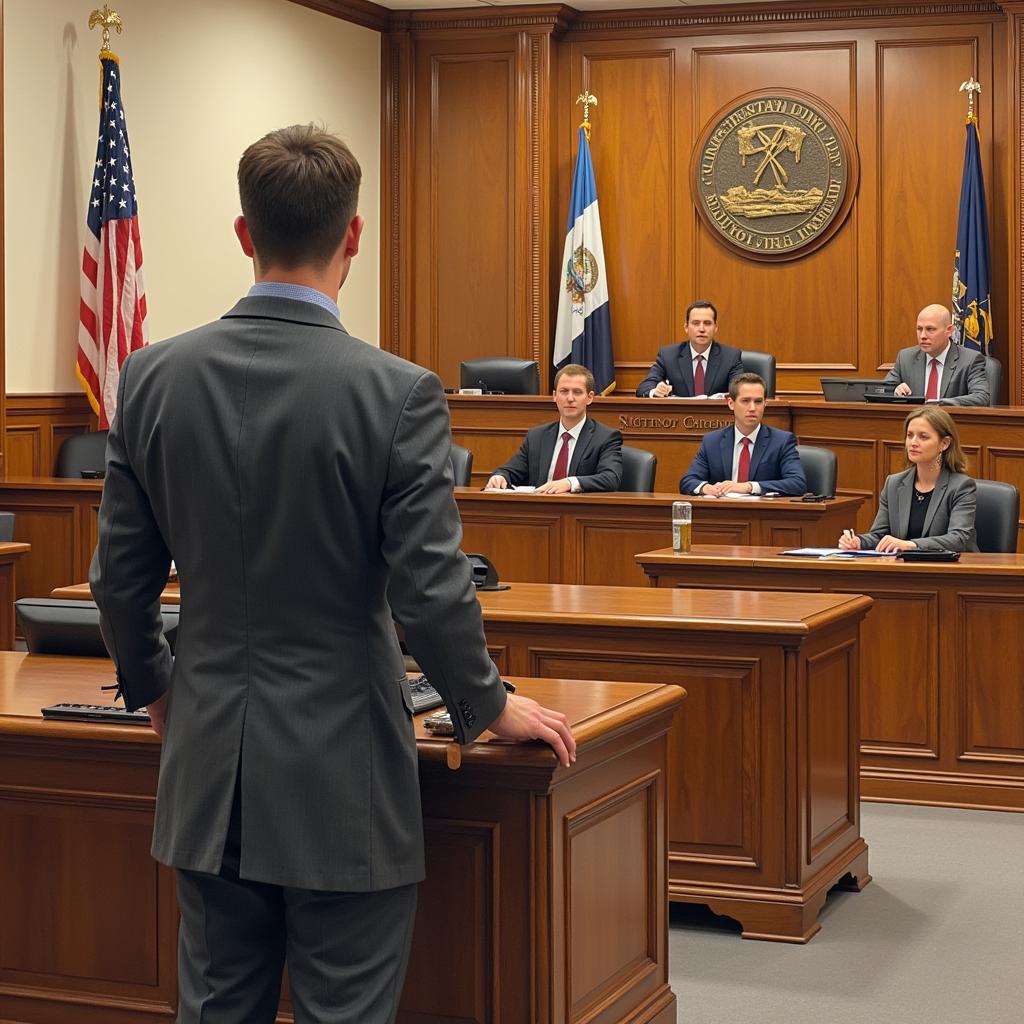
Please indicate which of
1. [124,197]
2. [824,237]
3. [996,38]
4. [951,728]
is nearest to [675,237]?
[824,237]

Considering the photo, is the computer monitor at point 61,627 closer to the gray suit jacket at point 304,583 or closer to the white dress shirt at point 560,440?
the gray suit jacket at point 304,583

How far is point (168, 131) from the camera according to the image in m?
9.95

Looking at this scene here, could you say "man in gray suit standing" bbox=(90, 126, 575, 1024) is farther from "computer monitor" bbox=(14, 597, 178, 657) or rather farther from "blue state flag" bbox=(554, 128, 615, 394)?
"blue state flag" bbox=(554, 128, 615, 394)

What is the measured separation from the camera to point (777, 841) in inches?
168

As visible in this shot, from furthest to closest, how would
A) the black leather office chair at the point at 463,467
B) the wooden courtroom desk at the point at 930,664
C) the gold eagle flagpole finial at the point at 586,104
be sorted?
the gold eagle flagpole finial at the point at 586,104 < the black leather office chair at the point at 463,467 < the wooden courtroom desk at the point at 930,664

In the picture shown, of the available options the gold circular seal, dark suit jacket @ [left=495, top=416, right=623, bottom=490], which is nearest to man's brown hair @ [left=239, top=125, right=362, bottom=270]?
dark suit jacket @ [left=495, top=416, right=623, bottom=490]

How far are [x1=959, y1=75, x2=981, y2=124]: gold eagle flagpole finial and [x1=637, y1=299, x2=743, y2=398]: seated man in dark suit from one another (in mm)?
2350

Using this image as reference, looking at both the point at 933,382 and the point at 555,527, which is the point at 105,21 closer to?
the point at 555,527

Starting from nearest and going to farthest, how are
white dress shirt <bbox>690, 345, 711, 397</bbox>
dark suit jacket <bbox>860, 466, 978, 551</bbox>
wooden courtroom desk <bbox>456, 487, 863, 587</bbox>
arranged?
dark suit jacket <bbox>860, 466, 978, 551</bbox>
wooden courtroom desk <bbox>456, 487, 863, 587</bbox>
white dress shirt <bbox>690, 345, 711, 397</bbox>

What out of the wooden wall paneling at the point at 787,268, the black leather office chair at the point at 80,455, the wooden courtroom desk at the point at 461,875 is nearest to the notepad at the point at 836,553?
the wooden courtroom desk at the point at 461,875

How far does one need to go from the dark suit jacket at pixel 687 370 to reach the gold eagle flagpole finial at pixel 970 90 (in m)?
2.43

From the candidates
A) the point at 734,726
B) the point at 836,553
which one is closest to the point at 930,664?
the point at 836,553

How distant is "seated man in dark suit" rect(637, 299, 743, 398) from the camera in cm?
1016

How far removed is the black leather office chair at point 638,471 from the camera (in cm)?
816
